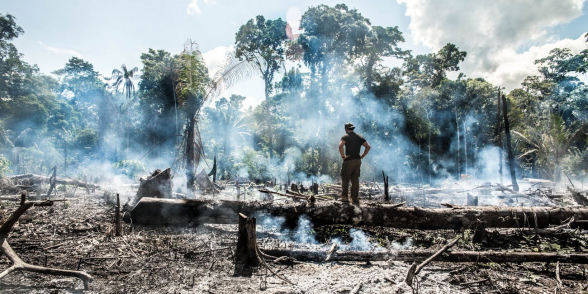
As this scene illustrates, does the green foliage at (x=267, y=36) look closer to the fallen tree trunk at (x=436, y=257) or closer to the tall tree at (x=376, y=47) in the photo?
the tall tree at (x=376, y=47)

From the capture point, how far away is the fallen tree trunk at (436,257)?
152 inches

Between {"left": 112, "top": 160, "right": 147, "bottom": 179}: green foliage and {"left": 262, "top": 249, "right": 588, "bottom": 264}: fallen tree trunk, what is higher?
{"left": 112, "top": 160, "right": 147, "bottom": 179}: green foliage

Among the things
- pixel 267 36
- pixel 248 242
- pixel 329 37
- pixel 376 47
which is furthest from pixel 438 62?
pixel 248 242

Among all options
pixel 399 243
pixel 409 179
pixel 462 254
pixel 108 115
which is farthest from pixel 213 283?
pixel 108 115

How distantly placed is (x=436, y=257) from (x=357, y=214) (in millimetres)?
2051

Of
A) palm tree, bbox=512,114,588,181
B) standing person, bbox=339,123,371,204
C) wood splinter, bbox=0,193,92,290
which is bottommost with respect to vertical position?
wood splinter, bbox=0,193,92,290

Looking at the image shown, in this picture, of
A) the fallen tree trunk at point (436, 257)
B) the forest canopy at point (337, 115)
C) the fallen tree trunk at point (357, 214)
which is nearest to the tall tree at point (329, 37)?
the forest canopy at point (337, 115)

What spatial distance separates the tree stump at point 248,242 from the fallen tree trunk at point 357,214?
2.11 meters

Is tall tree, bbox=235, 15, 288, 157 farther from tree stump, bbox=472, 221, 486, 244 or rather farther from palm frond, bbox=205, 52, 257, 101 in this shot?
tree stump, bbox=472, 221, 486, 244

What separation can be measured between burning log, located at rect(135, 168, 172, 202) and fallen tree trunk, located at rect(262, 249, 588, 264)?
15.5 ft

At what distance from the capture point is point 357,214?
19.3 ft

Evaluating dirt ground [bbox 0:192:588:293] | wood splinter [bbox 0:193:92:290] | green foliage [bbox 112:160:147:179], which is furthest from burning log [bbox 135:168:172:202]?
green foliage [bbox 112:160:147:179]

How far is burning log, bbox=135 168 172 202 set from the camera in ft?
24.2

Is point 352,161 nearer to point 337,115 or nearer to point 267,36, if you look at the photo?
point 337,115
